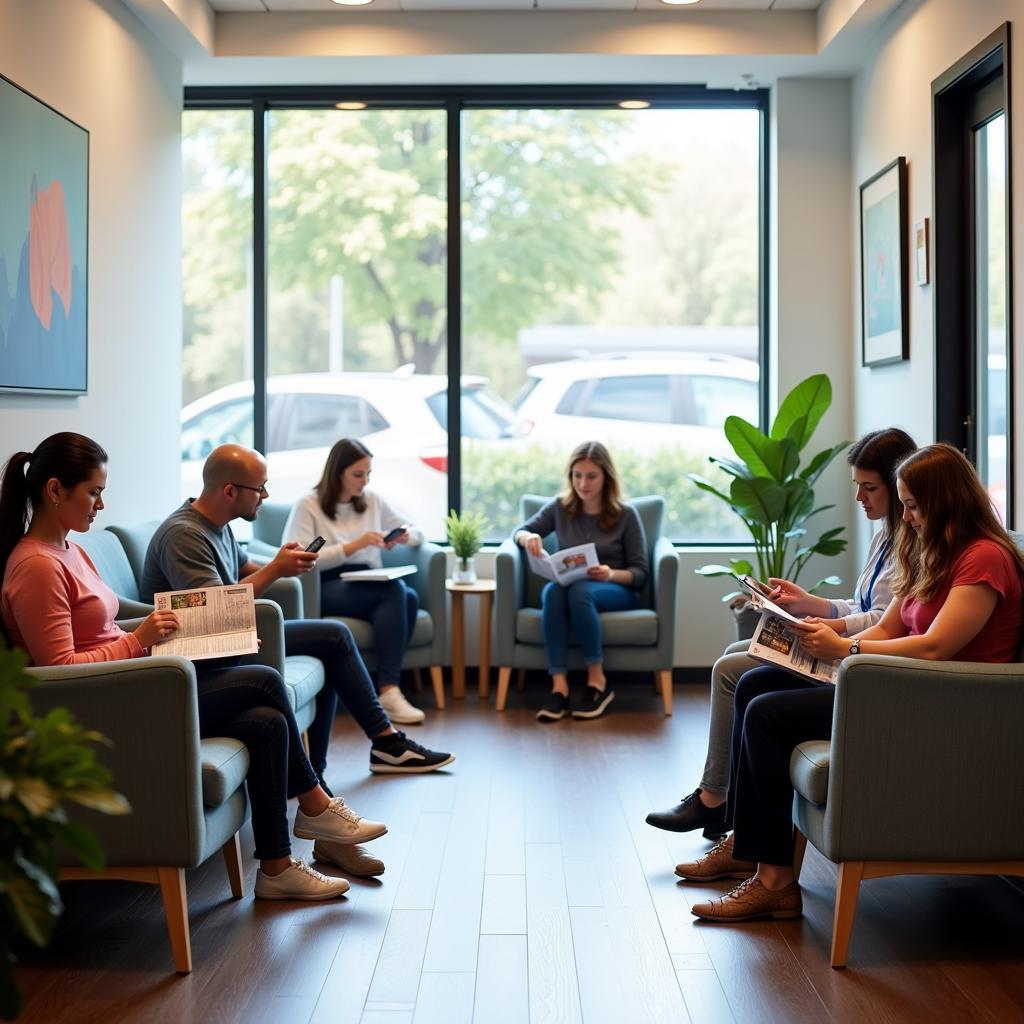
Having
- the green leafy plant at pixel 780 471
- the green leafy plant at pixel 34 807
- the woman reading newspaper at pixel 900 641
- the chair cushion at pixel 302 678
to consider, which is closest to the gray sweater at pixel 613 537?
the green leafy plant at pixel 780 471

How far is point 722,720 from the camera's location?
11.8 ft

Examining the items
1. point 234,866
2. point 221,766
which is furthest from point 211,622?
point 234,866

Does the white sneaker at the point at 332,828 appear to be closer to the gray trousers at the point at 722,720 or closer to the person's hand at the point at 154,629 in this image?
the person's hand at the point at 154,629

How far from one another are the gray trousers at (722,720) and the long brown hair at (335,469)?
90.9 inches

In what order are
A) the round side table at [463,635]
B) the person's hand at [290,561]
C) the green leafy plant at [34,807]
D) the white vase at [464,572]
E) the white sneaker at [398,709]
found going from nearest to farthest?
1. the green leafy plant at [34,807]
2. the person's hand at [290,561]
3. the white sneaker at [398,709]
4. the round side table at [463,635]
5. the white vase at [464,572]

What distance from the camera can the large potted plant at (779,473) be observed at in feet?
18.4

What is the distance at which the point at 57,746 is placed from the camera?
1.42m

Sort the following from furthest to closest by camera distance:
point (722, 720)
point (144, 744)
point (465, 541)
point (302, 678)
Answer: point (465, 541), point (302, 678), point (722, 720), point (144, 744)

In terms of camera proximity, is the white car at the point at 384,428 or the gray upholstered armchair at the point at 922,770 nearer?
the gray upholstered armchair at the point at 922,770

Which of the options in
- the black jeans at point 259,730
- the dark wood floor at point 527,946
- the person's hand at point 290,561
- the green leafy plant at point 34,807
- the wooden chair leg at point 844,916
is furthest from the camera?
the person's hand at point 290,561

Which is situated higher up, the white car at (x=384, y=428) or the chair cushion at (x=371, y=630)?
the white car at (x=384, y=428)

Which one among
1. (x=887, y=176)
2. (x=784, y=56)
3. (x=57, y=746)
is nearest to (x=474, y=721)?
(x=887, y=176)

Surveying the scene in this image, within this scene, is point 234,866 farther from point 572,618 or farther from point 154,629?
point 572,618

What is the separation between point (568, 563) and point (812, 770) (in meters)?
2.68
